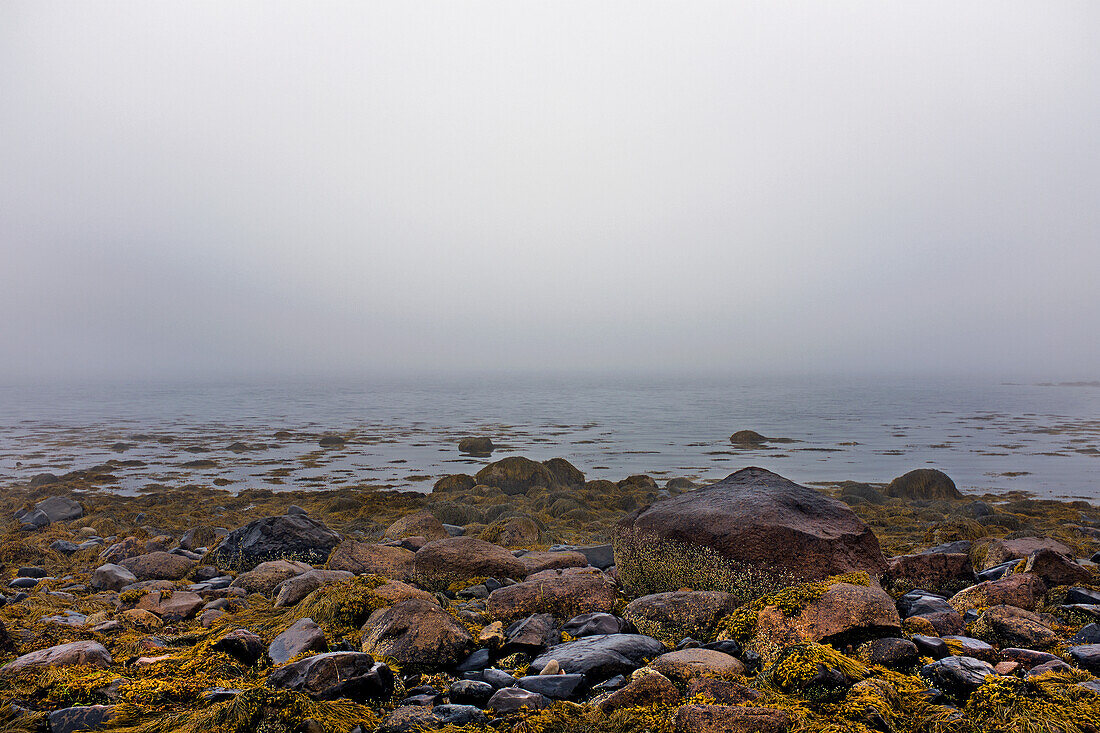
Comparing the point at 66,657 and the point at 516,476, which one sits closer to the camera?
the point at 66,657

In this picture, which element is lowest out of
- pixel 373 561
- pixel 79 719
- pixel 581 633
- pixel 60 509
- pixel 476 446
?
pixel 476 446

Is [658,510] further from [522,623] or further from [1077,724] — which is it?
[1077,724]

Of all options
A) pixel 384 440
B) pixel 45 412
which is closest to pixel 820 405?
pixel 384 440

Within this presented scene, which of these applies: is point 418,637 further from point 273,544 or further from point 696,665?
point 273,544

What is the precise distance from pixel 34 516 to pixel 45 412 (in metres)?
59.9

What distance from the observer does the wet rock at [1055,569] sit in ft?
26.2

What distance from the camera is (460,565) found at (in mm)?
9062

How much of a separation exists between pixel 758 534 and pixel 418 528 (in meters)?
7.95

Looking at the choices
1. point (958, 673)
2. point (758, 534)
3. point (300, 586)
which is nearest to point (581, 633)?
point (758, 534)

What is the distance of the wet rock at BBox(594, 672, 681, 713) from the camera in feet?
15.8

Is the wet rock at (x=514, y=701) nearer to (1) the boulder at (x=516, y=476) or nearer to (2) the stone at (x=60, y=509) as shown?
(1) the boulder at (x=516, y=476)

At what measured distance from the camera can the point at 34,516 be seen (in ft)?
54.7

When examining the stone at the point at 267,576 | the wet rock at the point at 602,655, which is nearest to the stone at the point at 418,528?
the stone at the point at 267,576

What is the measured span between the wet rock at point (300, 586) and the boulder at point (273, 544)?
216 centimetres
